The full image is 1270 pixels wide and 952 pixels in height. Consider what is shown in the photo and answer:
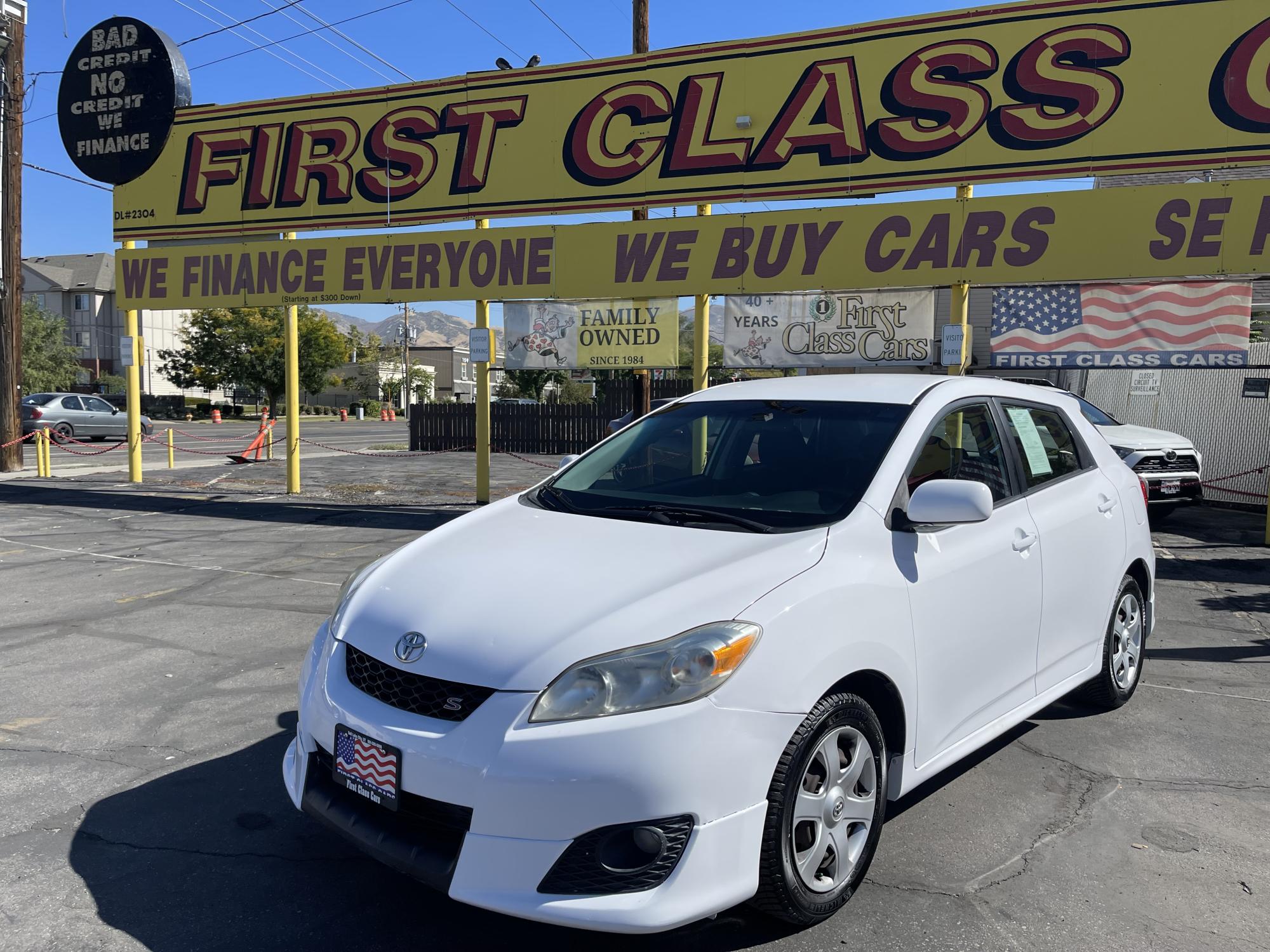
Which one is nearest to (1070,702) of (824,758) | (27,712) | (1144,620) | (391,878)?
(1144,620)

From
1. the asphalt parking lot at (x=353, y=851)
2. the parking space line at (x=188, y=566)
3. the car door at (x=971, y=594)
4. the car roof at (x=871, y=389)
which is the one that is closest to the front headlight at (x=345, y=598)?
the asphalt parking lot at (x=353, y=851)

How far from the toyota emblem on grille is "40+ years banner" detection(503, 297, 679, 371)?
10.6m

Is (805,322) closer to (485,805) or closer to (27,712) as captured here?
(27,712)

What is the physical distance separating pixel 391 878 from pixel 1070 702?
3.76 metres

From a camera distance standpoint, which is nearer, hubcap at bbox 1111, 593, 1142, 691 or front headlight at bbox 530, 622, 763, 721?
front headlight at bbox 530, 622, 763, 721

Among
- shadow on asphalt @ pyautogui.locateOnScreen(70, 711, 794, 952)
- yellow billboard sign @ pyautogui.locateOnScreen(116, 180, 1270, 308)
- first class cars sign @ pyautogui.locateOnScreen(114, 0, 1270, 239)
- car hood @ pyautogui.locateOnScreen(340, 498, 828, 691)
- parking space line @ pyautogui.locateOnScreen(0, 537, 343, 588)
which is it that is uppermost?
first class cars sign @ pyautogui.locateOnScreen(114, 0, 1270, 239)

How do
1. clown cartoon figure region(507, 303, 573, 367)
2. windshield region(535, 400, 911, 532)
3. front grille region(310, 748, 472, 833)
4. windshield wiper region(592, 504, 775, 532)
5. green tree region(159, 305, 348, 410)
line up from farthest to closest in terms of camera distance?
1. green tree region(159, 305, 348, 410)
2. clown cartoon figure region(507, 303, 573, 367)
3. windshield region(535, 400, 911, 532)
4. windshield wiper region(592, 504, 775, 532)
5. front grille region(310, 748, 472, 833)

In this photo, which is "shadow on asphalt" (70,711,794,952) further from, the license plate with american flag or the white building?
the white building

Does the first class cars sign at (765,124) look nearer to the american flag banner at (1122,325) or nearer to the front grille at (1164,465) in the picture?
the american flag banner at (1122,325)

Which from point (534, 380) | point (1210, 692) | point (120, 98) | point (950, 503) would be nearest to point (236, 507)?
point (120, 98)

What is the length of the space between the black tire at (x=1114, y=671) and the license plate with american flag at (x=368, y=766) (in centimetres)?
365

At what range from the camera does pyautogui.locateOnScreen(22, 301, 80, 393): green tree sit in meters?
44.4

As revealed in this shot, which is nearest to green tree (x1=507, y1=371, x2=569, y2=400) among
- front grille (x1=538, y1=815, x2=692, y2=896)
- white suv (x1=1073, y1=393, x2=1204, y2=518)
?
white suv (x1=1073, y1=393, x2=1204, y2=518)

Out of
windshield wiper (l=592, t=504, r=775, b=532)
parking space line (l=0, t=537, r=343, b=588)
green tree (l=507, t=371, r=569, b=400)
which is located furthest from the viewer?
green tree (l=507, t=371, r=569, b=400)
